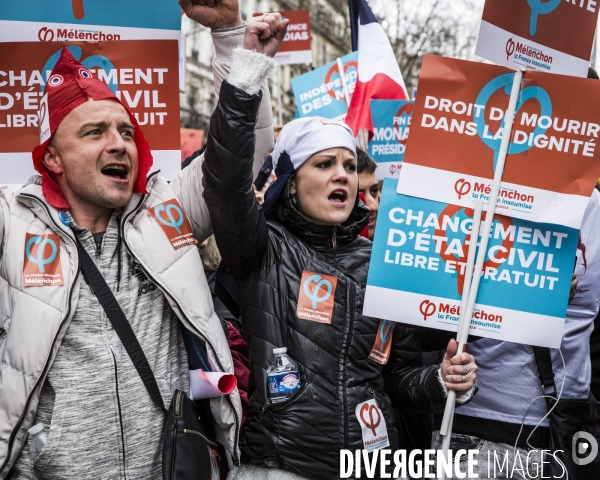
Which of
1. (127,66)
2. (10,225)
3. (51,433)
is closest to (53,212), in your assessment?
(10,225)

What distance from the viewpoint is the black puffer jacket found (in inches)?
104

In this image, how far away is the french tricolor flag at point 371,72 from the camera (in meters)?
5.97

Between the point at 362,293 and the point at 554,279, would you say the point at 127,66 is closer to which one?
the point at 362,293

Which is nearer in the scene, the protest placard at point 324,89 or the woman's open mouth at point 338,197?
the woman's open mouth at point 338,197

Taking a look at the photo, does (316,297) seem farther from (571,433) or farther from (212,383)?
(571,433)

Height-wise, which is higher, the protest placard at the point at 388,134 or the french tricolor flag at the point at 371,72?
the french tricolor flag at the point at 371,72

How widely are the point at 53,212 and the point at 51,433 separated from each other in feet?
2.38

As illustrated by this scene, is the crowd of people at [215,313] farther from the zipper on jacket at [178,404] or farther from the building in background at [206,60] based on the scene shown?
the building in background at [206,60]

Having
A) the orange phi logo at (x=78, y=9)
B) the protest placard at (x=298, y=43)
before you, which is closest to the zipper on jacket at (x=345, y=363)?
the orange phi logo at (x=78, y=9)

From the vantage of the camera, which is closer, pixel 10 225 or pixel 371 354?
pixel 10 225

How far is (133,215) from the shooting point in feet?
8.92

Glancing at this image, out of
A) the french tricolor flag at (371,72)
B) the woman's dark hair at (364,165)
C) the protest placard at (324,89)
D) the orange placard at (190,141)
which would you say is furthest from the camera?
the orange placard at (190,141)

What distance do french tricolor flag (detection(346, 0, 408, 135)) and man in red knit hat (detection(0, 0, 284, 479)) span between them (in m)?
3.13

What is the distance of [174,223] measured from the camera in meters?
2.76
